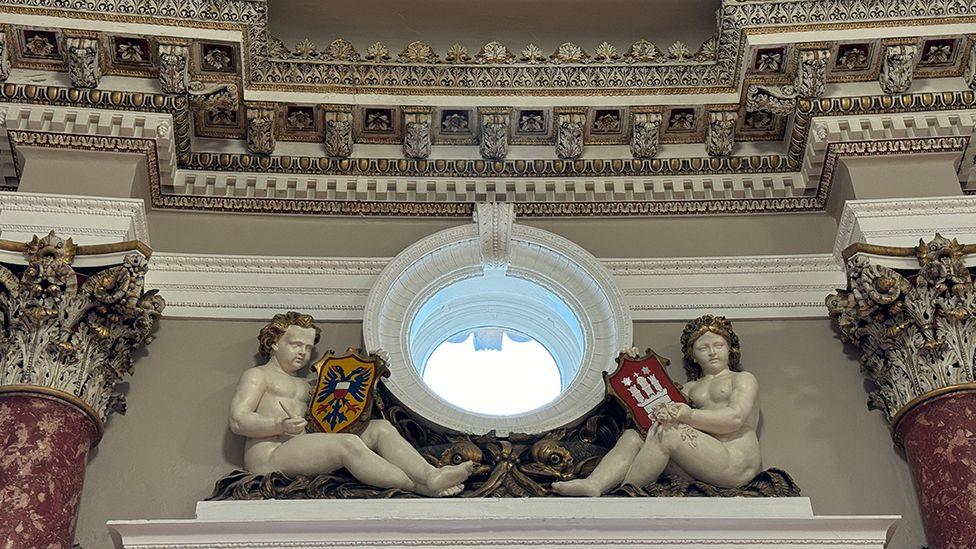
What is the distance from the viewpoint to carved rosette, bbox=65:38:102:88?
8031 mm

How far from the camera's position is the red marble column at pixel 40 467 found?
6.46 metres

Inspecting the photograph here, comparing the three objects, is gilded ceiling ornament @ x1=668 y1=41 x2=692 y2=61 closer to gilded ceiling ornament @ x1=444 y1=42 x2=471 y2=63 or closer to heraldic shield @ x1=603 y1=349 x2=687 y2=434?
gilded ceiling ornament @ x1=444 y1=42 x2=471 y2=63

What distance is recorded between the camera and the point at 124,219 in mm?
7766

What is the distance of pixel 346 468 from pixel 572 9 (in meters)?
4.03

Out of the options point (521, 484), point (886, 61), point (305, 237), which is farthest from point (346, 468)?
point (886, 61)

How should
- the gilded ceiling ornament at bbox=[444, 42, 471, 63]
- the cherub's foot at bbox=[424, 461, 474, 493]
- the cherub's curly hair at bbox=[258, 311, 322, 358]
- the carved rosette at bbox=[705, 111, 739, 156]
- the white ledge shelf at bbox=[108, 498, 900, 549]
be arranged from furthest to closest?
1. the gilded ceiling ornament at bbox=[444, 42, 471, 63]
2. the carved rosette at bbox=[705, 111, 739, 156]
3. the cherub's curly hair at bbox=[258, 311, 322, 358]
4. the cherub's foot at bbox=[424, 461, 474, 493]
5. the white ledge shelf at bbox=[108, 498, 900, 549]

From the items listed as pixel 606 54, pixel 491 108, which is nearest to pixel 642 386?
pixel 491 108

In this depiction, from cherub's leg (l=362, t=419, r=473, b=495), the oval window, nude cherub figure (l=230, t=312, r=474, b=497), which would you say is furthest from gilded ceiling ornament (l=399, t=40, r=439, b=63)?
cherub's leg (l=362, t=419, r=473, b=495)

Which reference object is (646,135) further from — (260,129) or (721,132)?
(260,129)

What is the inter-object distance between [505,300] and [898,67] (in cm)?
309

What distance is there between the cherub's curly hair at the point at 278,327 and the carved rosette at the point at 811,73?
360 cm

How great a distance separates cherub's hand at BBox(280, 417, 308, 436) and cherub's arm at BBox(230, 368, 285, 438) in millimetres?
19

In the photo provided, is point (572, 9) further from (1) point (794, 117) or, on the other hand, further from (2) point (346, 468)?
Result: (2) point (346, 468)

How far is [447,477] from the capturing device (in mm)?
6926
